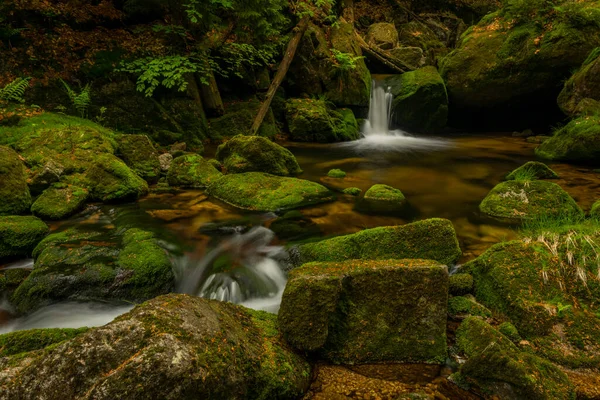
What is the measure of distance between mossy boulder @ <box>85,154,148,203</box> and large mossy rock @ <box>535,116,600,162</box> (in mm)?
10659

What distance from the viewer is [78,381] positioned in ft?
6.01

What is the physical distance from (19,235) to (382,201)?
5.73 metres

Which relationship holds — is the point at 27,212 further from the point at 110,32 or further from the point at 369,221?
the point at 110,32

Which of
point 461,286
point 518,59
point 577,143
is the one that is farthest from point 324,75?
point 461,286

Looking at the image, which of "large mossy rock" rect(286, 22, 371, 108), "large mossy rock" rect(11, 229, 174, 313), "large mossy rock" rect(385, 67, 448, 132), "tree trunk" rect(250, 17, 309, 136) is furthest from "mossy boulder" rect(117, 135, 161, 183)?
"large mossy rock" rect(385, 67, 448, 132)

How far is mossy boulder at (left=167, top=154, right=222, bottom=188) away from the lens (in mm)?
7496

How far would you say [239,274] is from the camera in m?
4.50

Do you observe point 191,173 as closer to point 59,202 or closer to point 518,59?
point 59,202

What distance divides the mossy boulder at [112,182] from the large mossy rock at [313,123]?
746 centimetres

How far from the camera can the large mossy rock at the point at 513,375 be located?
8.01ft

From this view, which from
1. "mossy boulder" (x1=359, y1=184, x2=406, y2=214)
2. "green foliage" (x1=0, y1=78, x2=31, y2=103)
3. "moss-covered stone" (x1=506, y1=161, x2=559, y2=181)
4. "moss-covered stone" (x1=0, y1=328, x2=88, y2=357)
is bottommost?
"moss-covered stone" (x1=0, y1=328, x2=88, y2=357)

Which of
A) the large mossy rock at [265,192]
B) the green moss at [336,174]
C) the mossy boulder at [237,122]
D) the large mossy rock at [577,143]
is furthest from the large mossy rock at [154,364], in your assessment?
the large mossy rock at [577,143]

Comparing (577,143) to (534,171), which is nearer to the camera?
(534,171)

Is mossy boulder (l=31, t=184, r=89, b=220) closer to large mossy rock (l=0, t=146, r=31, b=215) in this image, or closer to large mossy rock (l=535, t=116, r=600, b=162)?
large mossy rock (l=0, t=146, r=31, b=215)
